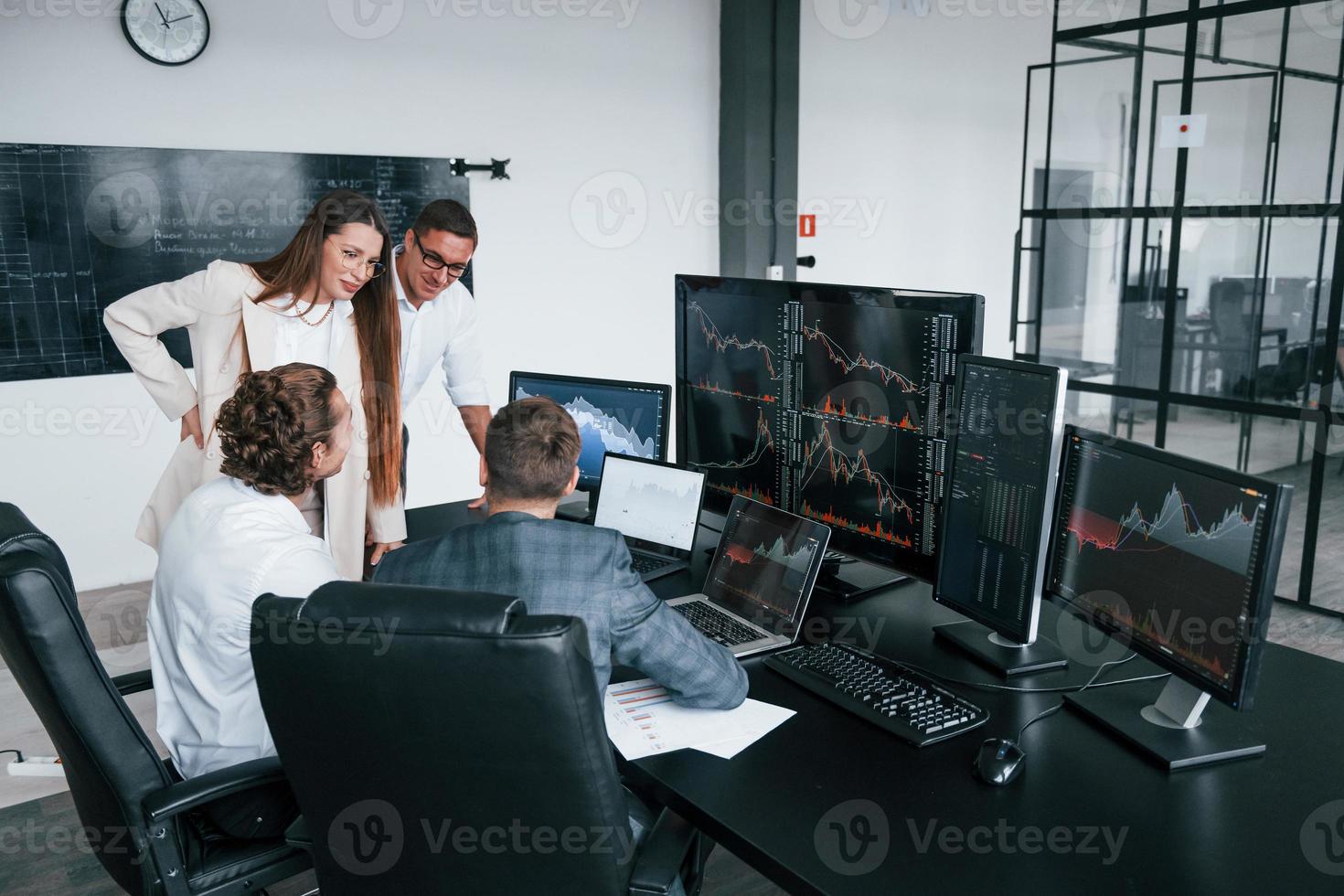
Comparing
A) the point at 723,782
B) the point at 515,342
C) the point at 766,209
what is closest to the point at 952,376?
the point at 723,782

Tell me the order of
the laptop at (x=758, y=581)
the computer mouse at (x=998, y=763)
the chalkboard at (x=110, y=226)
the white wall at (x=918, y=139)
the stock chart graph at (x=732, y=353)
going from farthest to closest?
the white wall at (x=918, y=139) < the chalkboard at (x=110, y=226) < the stock chart graph at (x=732, y=353) < the laptop at (x=758, y=581) < the computer mouse at (x=998, y=763)

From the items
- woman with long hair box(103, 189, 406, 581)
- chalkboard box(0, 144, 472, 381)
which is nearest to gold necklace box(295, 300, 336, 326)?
woman with long hair box(103, 189, 406, 581)

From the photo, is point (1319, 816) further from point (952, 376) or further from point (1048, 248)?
point (1048, 248)

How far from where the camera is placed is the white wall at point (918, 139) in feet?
19.6

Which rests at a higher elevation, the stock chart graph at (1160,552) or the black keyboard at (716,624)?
the stock chart graph at (1160,552)

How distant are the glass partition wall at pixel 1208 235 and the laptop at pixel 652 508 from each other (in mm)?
2380

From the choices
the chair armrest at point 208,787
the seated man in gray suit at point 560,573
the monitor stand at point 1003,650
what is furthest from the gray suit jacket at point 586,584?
the monitor stand at point 1003,650

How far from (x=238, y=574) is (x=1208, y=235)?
4032mm

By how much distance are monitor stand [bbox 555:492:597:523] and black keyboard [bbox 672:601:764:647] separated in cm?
55

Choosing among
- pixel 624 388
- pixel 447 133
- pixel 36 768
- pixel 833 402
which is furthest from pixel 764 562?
pixel 447 133

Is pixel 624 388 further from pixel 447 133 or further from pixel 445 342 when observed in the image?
pixel 447 133

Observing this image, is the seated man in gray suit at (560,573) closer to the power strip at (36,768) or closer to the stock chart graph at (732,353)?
the stock chart graph at (732,353)

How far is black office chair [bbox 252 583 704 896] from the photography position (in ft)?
3.52

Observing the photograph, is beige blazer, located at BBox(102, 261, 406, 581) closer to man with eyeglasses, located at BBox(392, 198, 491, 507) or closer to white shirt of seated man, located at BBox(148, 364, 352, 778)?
man with eyeglasses, located at BBox(392, 198, 491, 507)
